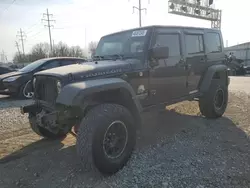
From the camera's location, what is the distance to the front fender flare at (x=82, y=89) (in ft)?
11.1

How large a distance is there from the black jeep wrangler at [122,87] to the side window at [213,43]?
1.1 inches

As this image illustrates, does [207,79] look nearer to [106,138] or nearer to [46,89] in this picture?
[106,138]

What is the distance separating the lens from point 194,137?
17.0 feet

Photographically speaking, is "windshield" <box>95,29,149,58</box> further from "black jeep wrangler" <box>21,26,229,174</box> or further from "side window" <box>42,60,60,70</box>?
"side window" <box>42,60,60,70</box>

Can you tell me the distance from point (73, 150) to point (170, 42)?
273cm

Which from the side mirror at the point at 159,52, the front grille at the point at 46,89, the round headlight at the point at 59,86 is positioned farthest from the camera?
the side mirror at the point at 159,52

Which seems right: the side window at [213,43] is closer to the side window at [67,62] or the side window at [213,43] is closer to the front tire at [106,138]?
the front tire at [106,138]

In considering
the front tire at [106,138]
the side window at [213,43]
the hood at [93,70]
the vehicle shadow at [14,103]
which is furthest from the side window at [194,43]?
the vehicle shadow at [14,103]

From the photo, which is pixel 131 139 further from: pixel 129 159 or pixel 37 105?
pixel 37 105

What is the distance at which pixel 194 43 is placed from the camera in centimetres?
592

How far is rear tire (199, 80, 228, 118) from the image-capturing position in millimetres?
6320

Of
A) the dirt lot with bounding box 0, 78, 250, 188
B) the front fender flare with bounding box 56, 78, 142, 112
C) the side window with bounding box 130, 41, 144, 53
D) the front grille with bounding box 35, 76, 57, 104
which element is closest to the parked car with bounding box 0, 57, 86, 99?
the dirt lot with bounding box 0, 78, 250, 188

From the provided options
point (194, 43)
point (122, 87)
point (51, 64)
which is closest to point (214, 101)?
point (194, 43)

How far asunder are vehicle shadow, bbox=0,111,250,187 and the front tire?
0.26 m
